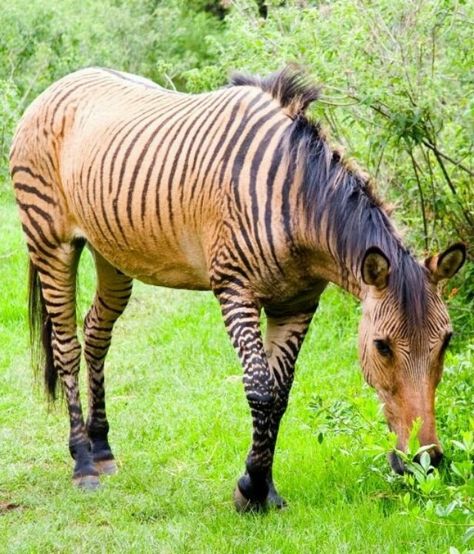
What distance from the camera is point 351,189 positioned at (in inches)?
201

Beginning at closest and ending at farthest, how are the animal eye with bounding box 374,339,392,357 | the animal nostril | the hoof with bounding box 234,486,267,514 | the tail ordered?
the animal nostril
the animal eye with bounding box 374,339,392,357
the hoof with bounding box 234,486,267,514
the tail

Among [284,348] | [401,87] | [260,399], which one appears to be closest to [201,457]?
[284,348]

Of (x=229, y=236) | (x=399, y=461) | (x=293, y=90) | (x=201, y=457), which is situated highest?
(x=293, y=90)

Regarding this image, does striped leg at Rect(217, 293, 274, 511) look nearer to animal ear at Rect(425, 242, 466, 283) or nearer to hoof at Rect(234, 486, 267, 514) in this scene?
hoof at Rect(234, 486, 267, 514)

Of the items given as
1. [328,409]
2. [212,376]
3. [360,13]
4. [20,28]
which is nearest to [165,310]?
[212,376]

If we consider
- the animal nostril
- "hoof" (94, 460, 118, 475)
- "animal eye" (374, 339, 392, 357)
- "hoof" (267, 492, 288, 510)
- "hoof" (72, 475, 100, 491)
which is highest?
"animal eye" (374, 339, 392, 357)

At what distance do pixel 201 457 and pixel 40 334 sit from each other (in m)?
1.38

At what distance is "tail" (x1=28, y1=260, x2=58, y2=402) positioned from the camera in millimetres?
6840

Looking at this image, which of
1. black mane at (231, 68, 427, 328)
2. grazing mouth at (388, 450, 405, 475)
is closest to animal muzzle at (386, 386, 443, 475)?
grazing mouth at (388, 450, 405, 475)

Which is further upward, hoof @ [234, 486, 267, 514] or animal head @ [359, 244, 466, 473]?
animal head @ [359, 244, 466, 473]

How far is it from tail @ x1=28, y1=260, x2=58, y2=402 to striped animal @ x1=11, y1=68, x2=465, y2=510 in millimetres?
15

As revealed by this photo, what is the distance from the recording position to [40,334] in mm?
6895

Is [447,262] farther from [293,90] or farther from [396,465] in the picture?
[293,90]

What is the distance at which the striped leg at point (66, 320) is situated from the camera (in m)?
6.50
